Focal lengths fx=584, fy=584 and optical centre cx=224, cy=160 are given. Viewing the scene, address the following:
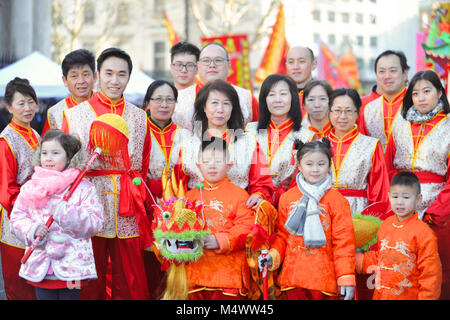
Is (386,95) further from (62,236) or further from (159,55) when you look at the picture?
(159,55)

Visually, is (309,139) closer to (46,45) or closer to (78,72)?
(78,72)

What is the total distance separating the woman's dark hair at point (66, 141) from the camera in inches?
142

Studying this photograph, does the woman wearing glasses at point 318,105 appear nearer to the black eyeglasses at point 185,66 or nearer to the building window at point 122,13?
the black eyeglasses at point 185,66

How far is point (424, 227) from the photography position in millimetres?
3643

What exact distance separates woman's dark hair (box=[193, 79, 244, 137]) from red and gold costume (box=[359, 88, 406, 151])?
1315mm

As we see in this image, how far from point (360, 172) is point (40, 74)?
6035mm

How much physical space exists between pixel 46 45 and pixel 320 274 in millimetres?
11274

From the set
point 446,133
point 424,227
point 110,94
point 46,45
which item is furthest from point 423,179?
point 46,45

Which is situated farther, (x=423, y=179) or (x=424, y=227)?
(x=423, y=179)

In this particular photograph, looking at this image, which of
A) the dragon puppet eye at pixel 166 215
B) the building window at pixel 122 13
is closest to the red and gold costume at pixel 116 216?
the dragon puppet eye at pixel 166 215

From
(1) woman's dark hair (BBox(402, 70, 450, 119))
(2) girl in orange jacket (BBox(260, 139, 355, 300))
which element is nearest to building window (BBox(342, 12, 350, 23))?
(1) woman's dark hair (BBox(402, 70, 450, 119))

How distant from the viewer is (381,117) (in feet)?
16.3

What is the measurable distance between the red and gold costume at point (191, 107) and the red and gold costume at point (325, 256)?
1468 mm
